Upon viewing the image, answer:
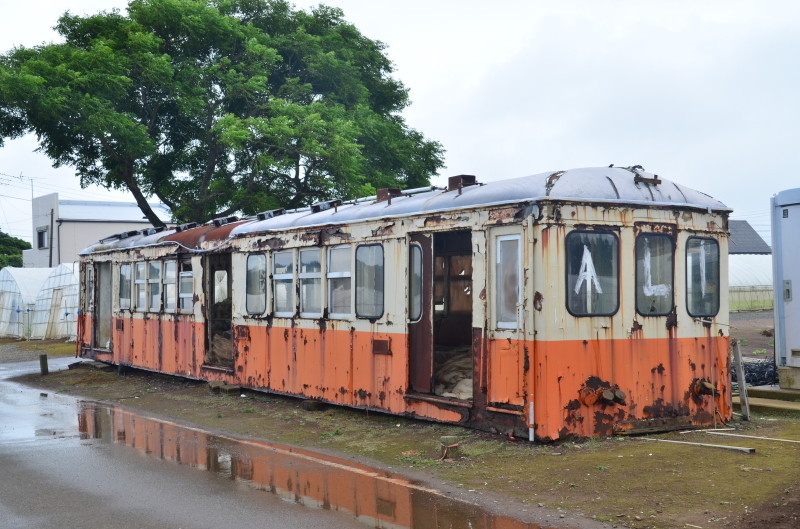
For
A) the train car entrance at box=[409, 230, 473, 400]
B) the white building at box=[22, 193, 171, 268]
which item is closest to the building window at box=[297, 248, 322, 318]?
the train car entrance at box=[409, 230, 473, 400]

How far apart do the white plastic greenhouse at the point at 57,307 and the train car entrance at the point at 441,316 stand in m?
24.7

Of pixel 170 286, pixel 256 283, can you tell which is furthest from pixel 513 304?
pixel 170 286

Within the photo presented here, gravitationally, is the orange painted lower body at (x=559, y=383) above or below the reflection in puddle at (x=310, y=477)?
above

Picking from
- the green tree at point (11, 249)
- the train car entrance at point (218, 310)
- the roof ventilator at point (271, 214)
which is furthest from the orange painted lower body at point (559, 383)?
the green tree at point (11, 249)

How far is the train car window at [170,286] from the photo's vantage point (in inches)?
678

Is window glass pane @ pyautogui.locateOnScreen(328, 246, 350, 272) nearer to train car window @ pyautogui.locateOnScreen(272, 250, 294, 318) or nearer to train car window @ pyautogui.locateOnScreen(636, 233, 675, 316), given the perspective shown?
train car window @ pyautogui.locateOnScreen(272, 250, 294, 318)

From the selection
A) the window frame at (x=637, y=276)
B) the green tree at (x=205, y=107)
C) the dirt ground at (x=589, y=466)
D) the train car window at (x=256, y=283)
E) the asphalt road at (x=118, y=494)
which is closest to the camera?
the dirt ground at (x=589, y=466)

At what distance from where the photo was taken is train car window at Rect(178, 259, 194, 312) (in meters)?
16.7

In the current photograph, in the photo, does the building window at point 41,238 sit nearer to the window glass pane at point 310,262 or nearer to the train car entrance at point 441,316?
the window glass pane at point 310,262

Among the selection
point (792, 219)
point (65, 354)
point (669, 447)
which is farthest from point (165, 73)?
point (669, 447)

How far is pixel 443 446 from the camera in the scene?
29.8 feet

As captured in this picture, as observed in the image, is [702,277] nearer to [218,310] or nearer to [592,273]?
[592,273]

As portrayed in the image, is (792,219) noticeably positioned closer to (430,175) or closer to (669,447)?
(669,447)

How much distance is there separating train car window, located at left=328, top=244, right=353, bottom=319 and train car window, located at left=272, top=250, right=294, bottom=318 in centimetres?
114
